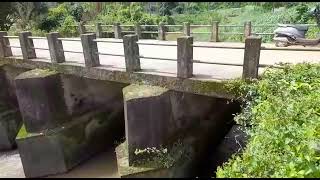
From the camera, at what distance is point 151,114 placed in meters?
6.54

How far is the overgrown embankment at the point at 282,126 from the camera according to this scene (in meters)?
3.63

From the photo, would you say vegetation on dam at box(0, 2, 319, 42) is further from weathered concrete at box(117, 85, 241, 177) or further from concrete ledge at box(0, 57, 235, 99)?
weathered concrete at box(117, 85, 241, 177)

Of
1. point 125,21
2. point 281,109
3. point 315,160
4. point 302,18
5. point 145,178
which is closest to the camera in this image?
point 315,160

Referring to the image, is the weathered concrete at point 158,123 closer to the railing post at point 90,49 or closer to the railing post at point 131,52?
the railing post at point 131,52

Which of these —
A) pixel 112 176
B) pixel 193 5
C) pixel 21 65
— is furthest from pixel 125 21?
pixel 112 176

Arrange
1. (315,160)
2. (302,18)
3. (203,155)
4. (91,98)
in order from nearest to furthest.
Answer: (315,160)
(203,155)
(91,98)
(302,18)

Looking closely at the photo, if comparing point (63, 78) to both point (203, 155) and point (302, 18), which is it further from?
point (302, 18)

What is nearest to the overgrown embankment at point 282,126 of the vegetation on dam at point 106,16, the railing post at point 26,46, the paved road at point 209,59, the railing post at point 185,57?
the paved road at point 209,59

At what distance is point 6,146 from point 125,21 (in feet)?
39.3

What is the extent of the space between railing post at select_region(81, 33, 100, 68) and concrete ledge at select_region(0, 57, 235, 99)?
0.57ft

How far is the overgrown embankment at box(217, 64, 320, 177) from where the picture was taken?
11.9 feet

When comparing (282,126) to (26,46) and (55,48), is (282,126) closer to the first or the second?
(55,48)

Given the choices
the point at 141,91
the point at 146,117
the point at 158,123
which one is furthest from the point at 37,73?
the point at 158,123

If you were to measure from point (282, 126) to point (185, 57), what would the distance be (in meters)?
2.74
